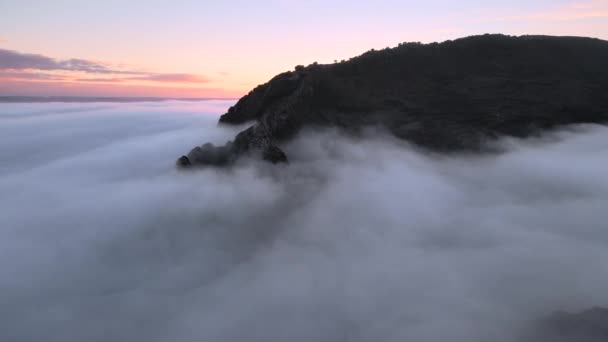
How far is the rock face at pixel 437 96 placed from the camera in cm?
1416

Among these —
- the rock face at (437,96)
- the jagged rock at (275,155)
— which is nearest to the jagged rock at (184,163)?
the rock face at (437,96)

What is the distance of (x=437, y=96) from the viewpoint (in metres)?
16.1

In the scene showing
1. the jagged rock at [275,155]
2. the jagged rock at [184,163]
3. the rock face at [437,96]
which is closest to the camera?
the jagged rock at [275,155]

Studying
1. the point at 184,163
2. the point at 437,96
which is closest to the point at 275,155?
the point at 184,163

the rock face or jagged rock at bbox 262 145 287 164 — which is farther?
the rock face

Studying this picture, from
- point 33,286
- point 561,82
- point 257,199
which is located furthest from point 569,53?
point 33,286

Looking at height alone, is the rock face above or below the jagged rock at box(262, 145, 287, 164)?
above

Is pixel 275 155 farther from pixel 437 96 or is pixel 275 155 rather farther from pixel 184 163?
pixel 437 96

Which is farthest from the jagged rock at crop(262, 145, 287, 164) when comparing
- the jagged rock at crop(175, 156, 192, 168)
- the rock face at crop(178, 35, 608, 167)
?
the jagged rock at crop(175, 156, 192, 168)

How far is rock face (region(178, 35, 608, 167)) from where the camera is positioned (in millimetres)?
14156

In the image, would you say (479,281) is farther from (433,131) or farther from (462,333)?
(433,131)

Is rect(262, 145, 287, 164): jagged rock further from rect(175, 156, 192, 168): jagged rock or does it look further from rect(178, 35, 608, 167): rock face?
rect(175, 156, 192, 168): jagged rock

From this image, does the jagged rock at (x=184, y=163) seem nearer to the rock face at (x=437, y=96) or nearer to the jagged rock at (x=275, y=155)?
the rock face at (x=437, y=96)

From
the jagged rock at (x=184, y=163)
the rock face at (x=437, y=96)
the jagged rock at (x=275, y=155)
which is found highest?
the rock face at (x=437, y=96)
